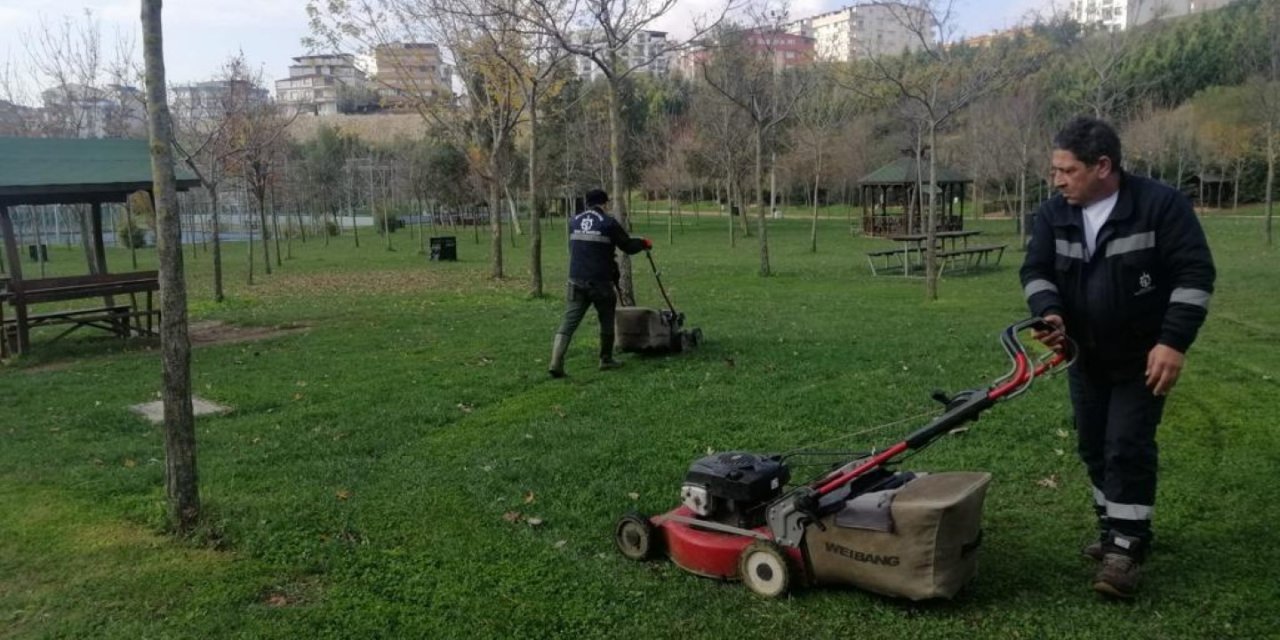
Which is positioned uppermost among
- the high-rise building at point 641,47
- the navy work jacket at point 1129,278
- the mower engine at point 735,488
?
the high-rise building at point 641,47

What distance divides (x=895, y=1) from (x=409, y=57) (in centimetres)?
1221

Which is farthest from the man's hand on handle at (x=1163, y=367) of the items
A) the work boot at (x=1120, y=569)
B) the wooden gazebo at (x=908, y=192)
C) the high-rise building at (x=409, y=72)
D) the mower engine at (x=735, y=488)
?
the wooden gazebo at (x=908, y=192)

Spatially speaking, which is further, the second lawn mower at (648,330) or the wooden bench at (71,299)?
the wooden bench at (71,299)

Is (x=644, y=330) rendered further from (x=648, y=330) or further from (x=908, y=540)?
(x=908, y=540)

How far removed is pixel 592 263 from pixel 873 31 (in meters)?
21.1

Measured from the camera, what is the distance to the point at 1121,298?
358cm

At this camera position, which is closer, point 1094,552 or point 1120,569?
point 1120,569

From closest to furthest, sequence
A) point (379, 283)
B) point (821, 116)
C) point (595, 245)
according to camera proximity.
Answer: point (595, 245)
point (379, 283)
point (821, 116)

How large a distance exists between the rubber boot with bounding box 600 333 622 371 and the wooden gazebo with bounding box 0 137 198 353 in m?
6.07

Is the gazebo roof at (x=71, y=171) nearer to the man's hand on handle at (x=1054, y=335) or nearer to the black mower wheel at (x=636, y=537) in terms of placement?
the black mower wheel at (x=636, y=537)

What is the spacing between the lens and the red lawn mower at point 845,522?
3420mm

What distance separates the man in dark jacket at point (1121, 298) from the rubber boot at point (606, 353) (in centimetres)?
526

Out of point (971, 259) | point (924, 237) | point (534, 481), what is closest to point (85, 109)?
point (924, 237)

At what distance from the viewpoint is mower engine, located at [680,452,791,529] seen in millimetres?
3932
